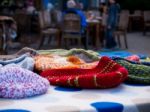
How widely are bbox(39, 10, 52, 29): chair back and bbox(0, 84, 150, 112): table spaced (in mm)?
6872

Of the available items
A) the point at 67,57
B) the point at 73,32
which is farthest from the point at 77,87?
the point at 73,32

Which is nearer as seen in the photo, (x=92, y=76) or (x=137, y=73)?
(x=92, y=76)

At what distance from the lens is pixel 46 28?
8672 millimetres

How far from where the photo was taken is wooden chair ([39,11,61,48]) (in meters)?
8.35

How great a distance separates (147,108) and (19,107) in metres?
0.52

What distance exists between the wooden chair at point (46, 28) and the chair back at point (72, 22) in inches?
23.4

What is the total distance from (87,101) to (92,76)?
0.16 meters

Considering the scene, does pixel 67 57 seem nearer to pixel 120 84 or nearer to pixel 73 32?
pixel 120 84

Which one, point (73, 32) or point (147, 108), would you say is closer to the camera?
point (147, 108)

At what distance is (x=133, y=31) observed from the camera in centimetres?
1368

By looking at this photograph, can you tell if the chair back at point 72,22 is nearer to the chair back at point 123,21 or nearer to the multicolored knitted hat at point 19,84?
the chair back at point 123,21

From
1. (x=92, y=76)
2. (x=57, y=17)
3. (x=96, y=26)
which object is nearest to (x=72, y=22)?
(x=96, y=26)

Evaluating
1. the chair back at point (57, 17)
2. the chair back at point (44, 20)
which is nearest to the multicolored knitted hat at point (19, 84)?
the chair back at point (44, 20)

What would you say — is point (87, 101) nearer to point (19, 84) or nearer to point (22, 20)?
point (19, 84)
